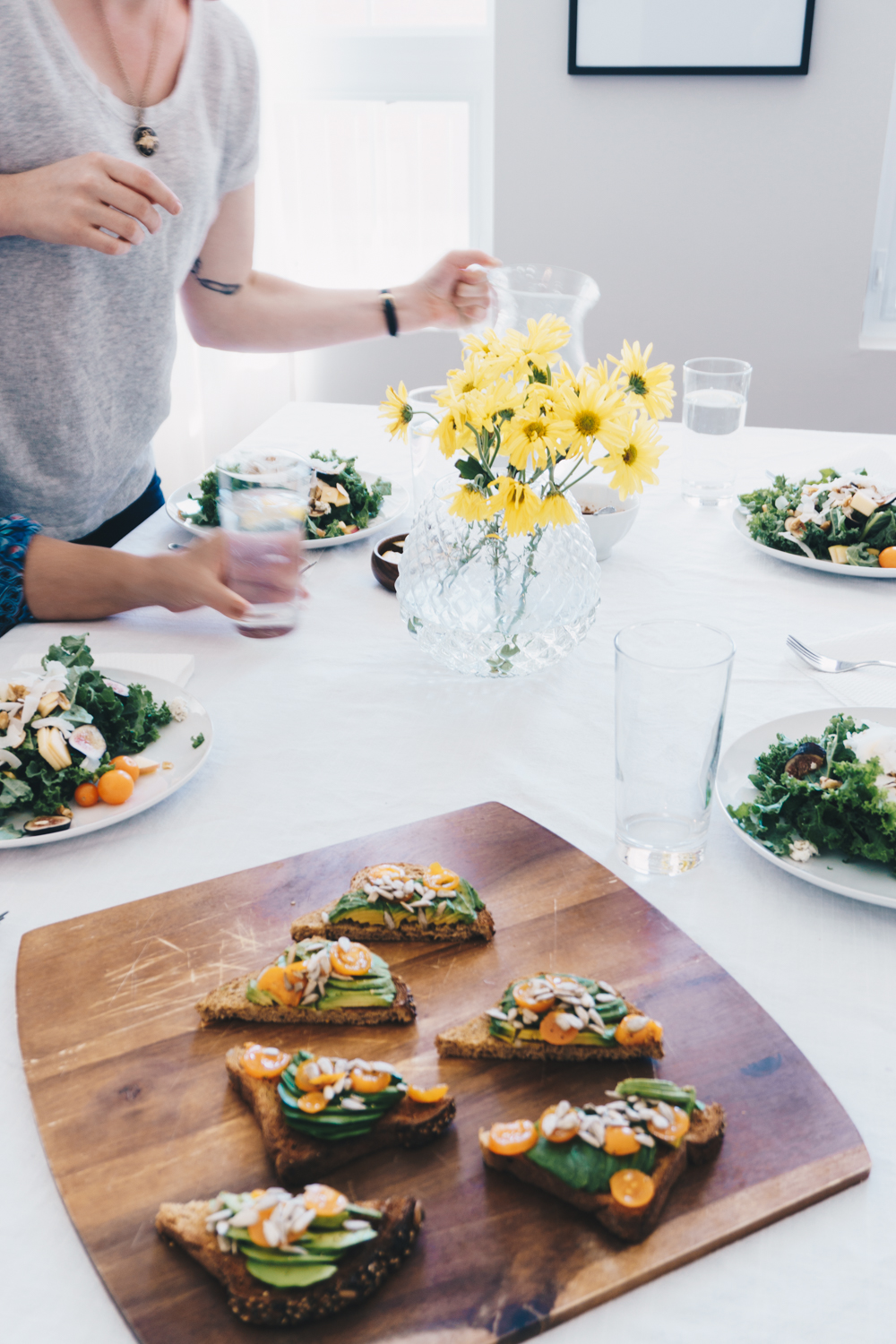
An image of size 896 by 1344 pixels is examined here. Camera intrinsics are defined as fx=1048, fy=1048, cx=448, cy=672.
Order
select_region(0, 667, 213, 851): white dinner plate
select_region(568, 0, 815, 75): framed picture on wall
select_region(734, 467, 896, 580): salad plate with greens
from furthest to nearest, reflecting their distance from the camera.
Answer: select_region(568, 0, 815, 75): framed picture on wall < select_region(734, 467, 896, 580): salad plate with greens < select_region(0, 667, 213, 851): white dinner plate

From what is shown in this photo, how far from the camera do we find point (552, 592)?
111 centimetres

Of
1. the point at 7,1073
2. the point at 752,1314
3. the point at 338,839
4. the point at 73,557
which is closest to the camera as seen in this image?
the point at 752,1314

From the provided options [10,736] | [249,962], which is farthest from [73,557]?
[249,962]

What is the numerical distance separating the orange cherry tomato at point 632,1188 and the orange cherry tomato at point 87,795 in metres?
0.56

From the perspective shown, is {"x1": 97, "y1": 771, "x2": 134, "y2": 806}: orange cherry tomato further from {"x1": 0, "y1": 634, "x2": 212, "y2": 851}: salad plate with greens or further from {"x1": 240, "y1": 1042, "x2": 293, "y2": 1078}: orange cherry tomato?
{"x1": 240, "y1": 1042, "x2": 293, "y2": 1078}: orange cherry tomato

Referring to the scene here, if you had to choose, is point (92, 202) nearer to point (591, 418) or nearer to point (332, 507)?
point (332, 507)

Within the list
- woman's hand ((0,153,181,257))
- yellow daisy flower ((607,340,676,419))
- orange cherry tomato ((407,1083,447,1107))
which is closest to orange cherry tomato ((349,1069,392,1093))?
orange cherry tomato ((407,1083,447,1107))

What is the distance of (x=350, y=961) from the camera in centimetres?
72

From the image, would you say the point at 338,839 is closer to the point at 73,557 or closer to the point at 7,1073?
the point at 7,1073

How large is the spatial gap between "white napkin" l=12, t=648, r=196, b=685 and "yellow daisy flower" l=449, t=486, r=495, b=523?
0.37 metres

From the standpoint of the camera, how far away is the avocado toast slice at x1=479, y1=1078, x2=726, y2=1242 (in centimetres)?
56

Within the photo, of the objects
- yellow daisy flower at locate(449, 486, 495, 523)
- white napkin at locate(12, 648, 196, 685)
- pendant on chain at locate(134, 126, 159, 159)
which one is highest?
pendant on chain at locate(134, 126, 159, 159)

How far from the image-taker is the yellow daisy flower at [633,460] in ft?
3.09

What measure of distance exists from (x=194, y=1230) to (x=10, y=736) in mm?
511
